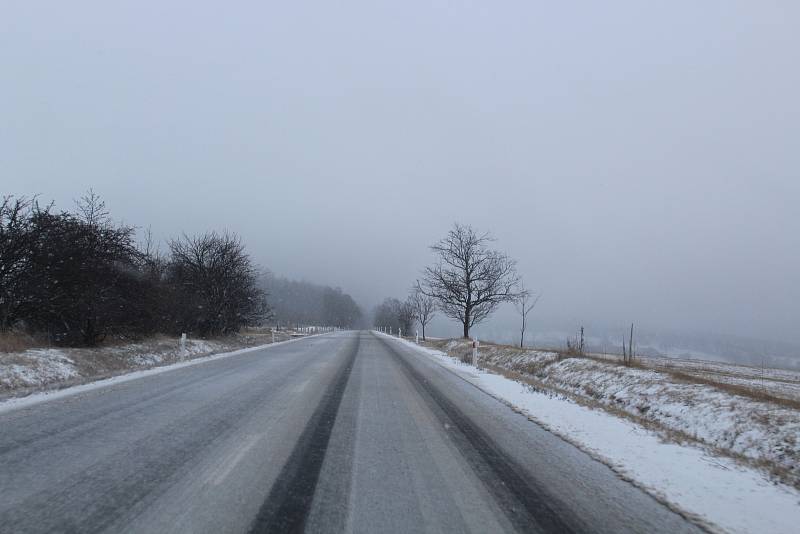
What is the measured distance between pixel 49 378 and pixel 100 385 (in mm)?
2556

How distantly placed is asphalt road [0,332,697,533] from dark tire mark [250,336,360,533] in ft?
0.07

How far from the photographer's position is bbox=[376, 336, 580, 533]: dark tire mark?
13.1 feet

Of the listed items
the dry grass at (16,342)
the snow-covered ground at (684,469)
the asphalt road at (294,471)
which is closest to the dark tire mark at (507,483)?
the asphalt road at (294,471)

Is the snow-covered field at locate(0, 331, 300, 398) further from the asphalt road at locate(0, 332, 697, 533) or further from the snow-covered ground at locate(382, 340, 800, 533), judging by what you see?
the snow-covered ground at locate(382, 340, 800, 533)

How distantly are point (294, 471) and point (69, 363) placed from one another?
11692 mm

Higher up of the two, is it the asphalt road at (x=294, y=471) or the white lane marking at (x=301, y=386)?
the white lane marking at (x=301, y=386)

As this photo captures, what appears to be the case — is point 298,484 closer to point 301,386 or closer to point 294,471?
point 294,471

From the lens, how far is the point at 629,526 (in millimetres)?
4066

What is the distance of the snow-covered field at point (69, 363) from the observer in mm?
10922

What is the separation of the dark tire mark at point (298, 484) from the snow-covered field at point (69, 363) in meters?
6.44

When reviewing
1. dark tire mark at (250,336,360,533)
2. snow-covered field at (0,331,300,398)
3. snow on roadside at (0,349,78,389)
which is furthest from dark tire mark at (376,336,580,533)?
snow on roadside at (0,349,78,389)

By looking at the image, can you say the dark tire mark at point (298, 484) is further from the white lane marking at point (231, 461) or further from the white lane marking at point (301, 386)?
the white lane marking at point (301, 386)

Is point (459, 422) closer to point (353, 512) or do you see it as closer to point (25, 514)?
point (353, 512)

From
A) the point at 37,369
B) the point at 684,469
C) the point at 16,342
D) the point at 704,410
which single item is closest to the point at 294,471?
the point at 684,469
